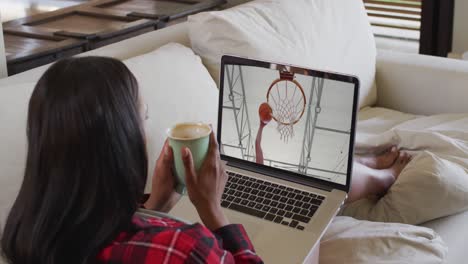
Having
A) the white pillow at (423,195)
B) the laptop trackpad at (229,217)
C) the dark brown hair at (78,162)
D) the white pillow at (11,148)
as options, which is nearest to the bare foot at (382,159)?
the white pillow at (423,195)

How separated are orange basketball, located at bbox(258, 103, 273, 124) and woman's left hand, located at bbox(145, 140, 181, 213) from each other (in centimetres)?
31

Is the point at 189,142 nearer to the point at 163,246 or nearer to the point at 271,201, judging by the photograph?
the point at 163,246

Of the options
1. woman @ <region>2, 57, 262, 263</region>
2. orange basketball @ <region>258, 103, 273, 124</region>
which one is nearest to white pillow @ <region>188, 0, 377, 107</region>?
orange basketball @ <region>258, 103, 273, 124</region>

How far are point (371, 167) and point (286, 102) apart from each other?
1.94ft

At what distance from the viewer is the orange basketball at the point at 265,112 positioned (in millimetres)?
1476

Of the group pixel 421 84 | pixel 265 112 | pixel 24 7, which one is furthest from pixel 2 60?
pixel 421 84

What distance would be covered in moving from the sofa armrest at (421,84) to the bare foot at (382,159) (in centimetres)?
50

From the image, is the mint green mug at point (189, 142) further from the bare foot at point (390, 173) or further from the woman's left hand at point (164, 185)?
the bare foot at point (390, 173)

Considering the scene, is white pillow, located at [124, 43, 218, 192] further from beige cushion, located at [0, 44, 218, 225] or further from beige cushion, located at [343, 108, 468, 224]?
beige cushion, located at [343, 108, 468, 224]

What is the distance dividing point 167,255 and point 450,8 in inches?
105

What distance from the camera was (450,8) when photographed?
3252 millimetres

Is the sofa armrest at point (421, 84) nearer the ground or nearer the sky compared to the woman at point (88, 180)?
nearer the ground

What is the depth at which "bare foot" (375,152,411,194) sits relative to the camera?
1.78 meters

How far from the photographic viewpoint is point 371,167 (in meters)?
1.94
